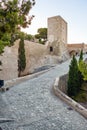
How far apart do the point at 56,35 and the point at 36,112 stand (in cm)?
2741

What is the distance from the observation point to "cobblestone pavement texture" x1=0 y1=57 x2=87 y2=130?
25.8ft

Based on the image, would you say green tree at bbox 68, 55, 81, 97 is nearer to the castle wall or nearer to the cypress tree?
the cypress tree

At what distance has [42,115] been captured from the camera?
29.3 feet

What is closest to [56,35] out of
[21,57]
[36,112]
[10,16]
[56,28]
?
[56,28]

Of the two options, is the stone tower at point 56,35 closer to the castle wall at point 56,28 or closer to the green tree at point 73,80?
the castle wall at point 56,28

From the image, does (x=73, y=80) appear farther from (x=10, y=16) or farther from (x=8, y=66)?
(x=10, y=16)

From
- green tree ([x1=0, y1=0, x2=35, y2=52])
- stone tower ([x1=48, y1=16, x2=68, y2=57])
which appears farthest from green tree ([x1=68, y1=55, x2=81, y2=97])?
stone tower ([x1=48, y1=16, x2=68, y2=57])

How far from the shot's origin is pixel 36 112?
9.26 m

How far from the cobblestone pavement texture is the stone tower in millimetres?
23201

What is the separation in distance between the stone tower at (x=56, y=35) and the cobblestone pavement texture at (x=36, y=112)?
2320cm

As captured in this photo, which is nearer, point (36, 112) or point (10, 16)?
point (10, 16)

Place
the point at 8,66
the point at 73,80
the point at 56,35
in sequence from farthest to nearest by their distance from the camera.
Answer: the point at 56,35
the point at 8,66
the point at 73,80

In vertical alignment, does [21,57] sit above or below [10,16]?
below

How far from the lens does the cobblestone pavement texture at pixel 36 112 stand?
309 inches
